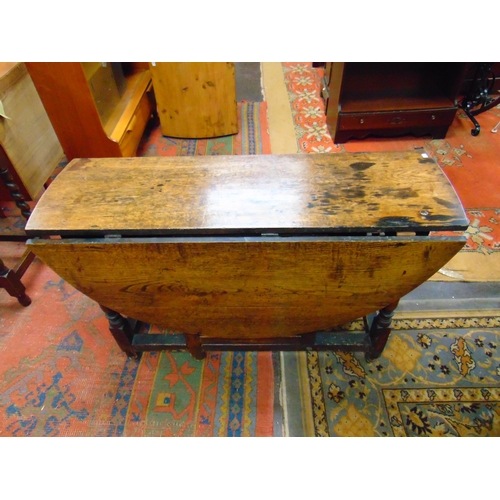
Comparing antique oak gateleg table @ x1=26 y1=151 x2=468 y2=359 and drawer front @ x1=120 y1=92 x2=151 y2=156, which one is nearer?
antique oak gateleg table @ x1=26 y1=151 x2=468 y2=359

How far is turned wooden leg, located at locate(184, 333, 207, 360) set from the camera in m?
1.29

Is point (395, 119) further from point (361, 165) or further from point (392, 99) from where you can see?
point (361, 165)

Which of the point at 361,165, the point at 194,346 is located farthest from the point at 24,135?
the point at 361,165

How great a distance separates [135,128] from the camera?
2.29 meters

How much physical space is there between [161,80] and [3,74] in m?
1.02

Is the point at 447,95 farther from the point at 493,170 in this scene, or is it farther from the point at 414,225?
the point at 414,225

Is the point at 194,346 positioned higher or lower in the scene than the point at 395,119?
lower

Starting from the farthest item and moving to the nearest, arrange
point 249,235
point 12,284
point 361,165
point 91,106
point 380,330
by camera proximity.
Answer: point 91,106 → point 12,284 → point 380,330 → point 361,165 → point 249,235

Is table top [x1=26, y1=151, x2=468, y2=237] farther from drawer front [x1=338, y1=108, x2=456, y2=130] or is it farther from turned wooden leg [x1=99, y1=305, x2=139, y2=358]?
drawer front [x1=338, y1=108, x2=456, y2=130]

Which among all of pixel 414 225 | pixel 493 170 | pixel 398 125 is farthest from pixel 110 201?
pixel 493 170

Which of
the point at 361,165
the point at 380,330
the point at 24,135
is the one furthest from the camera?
the point at 24,135

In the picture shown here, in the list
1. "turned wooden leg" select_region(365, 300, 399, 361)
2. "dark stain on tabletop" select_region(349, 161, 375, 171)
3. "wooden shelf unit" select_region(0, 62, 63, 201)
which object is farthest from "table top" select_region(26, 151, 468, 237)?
"wooden shelf unit" select_region(0, 62, 63, 201)

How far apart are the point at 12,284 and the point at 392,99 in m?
2.55

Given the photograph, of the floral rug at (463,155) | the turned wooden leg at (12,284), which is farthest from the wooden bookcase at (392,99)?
the turned wooden leg at (12,284)
